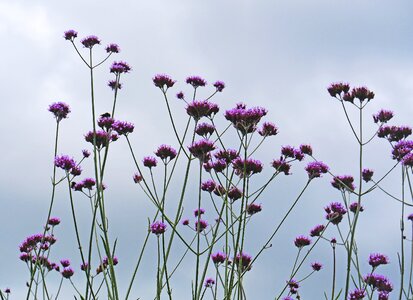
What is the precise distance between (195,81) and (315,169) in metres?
1.60

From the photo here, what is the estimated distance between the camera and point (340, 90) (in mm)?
5480

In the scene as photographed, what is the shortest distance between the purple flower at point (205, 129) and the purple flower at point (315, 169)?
113 centimetres

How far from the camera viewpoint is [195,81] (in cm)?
585

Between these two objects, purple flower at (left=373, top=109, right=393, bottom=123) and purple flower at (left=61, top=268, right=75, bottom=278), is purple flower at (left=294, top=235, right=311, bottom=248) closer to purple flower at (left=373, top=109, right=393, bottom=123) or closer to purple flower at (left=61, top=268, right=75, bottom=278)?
purple flower at (left=373, top=109, right=393, bottom=123)

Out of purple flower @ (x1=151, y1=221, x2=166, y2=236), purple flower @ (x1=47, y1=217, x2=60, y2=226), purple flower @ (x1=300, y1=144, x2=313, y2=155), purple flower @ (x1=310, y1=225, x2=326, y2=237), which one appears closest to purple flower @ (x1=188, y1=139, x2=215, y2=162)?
purple flower @ (x1=151, y1=221, x2=166, y2=236)

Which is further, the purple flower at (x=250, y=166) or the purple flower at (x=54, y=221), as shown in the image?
the purple flower at (x=54, y=221)

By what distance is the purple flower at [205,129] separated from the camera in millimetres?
4750

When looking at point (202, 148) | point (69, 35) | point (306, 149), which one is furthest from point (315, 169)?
point (69, 35)

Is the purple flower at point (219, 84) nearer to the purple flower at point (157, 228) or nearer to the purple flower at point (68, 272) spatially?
the purple flower at point (157, 228)

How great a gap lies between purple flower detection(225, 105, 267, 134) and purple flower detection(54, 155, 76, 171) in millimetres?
1675

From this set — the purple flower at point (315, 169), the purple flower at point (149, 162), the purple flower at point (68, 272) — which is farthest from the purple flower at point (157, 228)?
the purple flower at point (68, 272)

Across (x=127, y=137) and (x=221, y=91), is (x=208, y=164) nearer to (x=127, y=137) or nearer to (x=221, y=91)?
(x=127, y=137)

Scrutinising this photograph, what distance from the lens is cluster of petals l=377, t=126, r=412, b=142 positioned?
554 centimetres

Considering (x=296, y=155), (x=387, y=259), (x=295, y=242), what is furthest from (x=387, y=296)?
(x=296, y=155)
